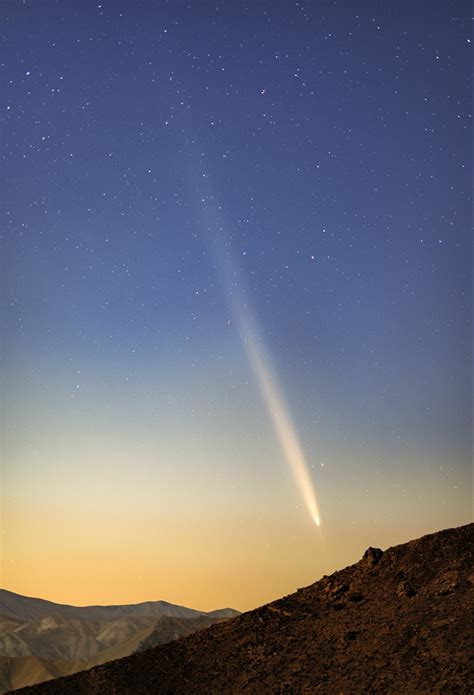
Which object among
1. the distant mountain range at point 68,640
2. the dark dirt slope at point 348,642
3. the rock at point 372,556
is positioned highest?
the distant mountain range at point 68,640

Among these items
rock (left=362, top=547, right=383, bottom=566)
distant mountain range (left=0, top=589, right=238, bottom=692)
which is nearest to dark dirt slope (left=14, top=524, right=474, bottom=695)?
rock (left=362, top=547, right=383, bottom=566)

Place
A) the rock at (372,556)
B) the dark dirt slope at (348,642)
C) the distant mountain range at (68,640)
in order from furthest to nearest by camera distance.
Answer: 1. the distant mountain range at (68,640)
2. the rock at (372,556)
3. the dark dirt slope at (348,642)

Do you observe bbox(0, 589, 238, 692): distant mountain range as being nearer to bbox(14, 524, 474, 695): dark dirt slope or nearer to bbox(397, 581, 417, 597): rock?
bbox(14, 524, 474, 695): dark dirt slope

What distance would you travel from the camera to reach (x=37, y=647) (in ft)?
551

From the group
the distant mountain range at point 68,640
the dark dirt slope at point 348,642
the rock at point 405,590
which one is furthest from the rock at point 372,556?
the distant mountain range at point 68,640

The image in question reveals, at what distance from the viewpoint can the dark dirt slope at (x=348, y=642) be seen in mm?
18219

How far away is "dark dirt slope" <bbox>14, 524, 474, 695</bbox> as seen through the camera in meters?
18.2

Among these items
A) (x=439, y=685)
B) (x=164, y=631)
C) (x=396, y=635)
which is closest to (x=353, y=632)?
(x=396, y=635)

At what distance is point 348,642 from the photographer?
67.7ft

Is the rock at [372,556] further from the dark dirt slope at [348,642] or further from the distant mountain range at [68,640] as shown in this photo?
the distant mountain range at [68,640]

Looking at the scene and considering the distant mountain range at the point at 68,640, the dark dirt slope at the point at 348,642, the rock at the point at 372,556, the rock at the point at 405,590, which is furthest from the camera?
the distant mountain range at the point at 68,640

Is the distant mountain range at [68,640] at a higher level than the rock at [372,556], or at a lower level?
higher

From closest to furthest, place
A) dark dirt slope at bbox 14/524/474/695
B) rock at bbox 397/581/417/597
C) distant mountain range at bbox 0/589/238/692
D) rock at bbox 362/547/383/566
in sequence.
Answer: dark dirt slope at bbox 14/524/474/695
rock at bbox 397/581/417/597
rock at bbox 362/547/383/566
distant mountain range at bbox 0/589/238/692

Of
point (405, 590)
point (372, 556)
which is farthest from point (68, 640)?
point (405, 590)
